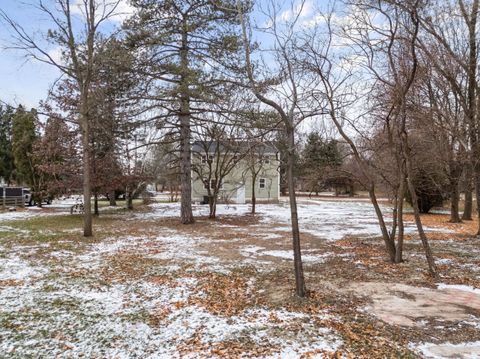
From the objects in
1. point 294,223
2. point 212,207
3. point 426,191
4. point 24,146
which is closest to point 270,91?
point 294,223

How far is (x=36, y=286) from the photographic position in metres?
5.31

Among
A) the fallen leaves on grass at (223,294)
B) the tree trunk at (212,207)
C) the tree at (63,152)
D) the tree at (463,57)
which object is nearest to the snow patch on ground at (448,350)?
the fallen leaves on grass at (223,294)

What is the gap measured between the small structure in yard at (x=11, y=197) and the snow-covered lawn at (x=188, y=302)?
13.0 m

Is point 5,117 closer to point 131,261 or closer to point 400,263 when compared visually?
point 131,261

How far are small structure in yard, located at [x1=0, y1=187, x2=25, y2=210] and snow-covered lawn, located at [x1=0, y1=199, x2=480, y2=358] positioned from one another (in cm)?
1300

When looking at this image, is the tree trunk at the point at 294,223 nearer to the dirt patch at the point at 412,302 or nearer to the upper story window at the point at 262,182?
the dirt patch at the point at 412,302

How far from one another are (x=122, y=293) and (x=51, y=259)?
293cm

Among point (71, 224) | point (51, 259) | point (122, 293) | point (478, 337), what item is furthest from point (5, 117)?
point (478, 337)

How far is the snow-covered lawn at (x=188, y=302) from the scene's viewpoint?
3492 mm

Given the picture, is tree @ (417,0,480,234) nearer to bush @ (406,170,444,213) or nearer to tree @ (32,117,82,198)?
bush @ (406,170,444,213)

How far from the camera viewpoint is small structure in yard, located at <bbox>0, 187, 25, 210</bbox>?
771 inches

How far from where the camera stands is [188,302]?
471 cm

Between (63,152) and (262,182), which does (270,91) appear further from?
(262,182)

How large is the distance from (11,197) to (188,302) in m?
20.1
